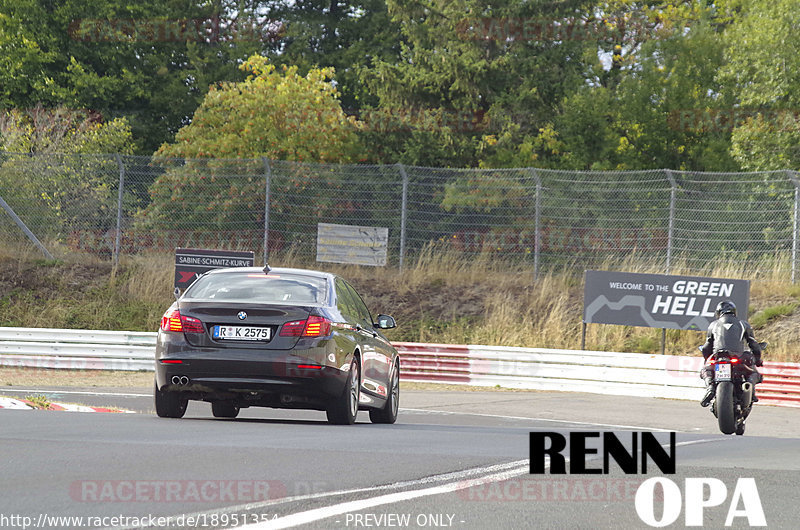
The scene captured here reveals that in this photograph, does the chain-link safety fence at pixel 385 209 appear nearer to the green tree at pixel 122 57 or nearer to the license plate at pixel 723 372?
the license plate at pixel 723 372

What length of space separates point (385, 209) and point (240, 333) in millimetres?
16041

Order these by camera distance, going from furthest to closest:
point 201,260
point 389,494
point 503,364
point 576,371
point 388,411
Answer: point 201,260 < point 503,364 < point 576,371 < point 388,411 < point 389,494

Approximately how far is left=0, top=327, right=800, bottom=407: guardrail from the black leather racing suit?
719 cm

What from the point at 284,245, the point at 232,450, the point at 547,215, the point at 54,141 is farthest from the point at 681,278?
the point at 54,141

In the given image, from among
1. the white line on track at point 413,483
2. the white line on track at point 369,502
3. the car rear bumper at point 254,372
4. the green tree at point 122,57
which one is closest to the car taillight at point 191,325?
the car rear bumper at point 254,372

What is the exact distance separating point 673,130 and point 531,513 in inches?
1335

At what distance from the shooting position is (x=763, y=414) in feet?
61.4

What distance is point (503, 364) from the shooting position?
77.5 ft

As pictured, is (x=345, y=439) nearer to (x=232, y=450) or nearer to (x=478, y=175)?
(x=232, y=450)

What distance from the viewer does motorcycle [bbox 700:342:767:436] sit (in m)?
13.3

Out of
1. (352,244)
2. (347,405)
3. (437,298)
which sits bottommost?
(347,405)

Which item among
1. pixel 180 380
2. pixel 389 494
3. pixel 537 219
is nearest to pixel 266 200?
pixel 537 219

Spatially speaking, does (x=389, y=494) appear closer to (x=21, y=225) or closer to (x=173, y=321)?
(x=173, y=321)

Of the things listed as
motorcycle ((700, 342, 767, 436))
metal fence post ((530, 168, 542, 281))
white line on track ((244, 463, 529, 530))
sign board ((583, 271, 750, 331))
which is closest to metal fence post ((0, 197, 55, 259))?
metal fence post ((530, 168, 542, 281))
